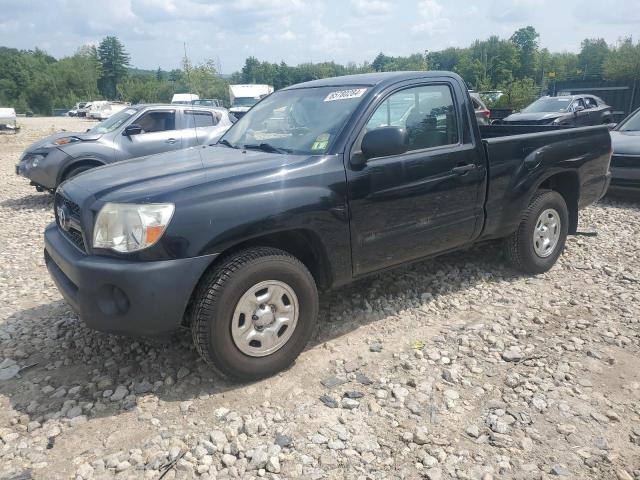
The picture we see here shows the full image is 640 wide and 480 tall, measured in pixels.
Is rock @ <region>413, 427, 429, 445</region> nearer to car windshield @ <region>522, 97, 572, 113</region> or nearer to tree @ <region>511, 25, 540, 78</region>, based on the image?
car windshield @ <region>522, 97, 572, 113</region>

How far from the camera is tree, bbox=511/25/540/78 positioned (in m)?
68.8

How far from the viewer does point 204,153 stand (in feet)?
12.9

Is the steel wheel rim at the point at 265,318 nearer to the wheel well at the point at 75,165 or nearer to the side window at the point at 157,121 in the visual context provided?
the wheel well at the point at 75,165

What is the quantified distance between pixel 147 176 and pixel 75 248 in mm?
626

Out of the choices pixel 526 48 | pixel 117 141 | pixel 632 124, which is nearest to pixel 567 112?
pixel 632 124

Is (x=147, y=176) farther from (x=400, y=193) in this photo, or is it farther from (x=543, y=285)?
(x=543, y=285)

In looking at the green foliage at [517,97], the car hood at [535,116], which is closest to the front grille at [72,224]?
the car hood at [535,116]

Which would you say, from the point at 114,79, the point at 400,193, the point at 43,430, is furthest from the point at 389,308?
the point at 114,79

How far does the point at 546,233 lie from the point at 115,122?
7.31m

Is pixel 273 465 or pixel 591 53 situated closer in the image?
pixel 273 465

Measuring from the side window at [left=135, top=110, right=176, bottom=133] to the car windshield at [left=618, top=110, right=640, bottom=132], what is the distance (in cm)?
779

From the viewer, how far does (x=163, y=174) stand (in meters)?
3.23

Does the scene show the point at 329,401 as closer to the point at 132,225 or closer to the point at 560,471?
the point at 560,471

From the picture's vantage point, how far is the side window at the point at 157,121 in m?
8.81
